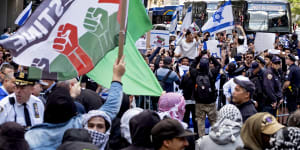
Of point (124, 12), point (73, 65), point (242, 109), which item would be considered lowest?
point (242, 109)

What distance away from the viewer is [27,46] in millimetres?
5438

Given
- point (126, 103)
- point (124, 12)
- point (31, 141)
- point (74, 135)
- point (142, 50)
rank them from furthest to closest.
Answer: point (142, 50), point (126, 103), point (124, 12), point (31, 141), point (74, 135)

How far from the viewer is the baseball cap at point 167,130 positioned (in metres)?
4.27

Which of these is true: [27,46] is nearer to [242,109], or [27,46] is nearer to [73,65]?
[73,65]

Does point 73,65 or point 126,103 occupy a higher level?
point 73,65

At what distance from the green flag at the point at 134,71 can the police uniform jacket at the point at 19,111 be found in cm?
72

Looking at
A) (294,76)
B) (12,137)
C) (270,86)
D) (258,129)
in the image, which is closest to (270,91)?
(270,86)

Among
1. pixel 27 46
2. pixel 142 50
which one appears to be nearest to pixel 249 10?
pixel 142 50

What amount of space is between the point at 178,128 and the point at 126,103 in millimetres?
2152

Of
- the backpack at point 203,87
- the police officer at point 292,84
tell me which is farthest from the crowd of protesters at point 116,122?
the police officer at point 292,84

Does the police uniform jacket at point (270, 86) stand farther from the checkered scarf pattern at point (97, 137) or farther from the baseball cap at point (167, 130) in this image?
the baseball cap at point (167, 130)

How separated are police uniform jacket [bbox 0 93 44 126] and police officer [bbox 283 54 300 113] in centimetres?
912

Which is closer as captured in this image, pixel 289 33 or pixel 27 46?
pixel 27 46

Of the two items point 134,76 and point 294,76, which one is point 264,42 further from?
point 134,76
